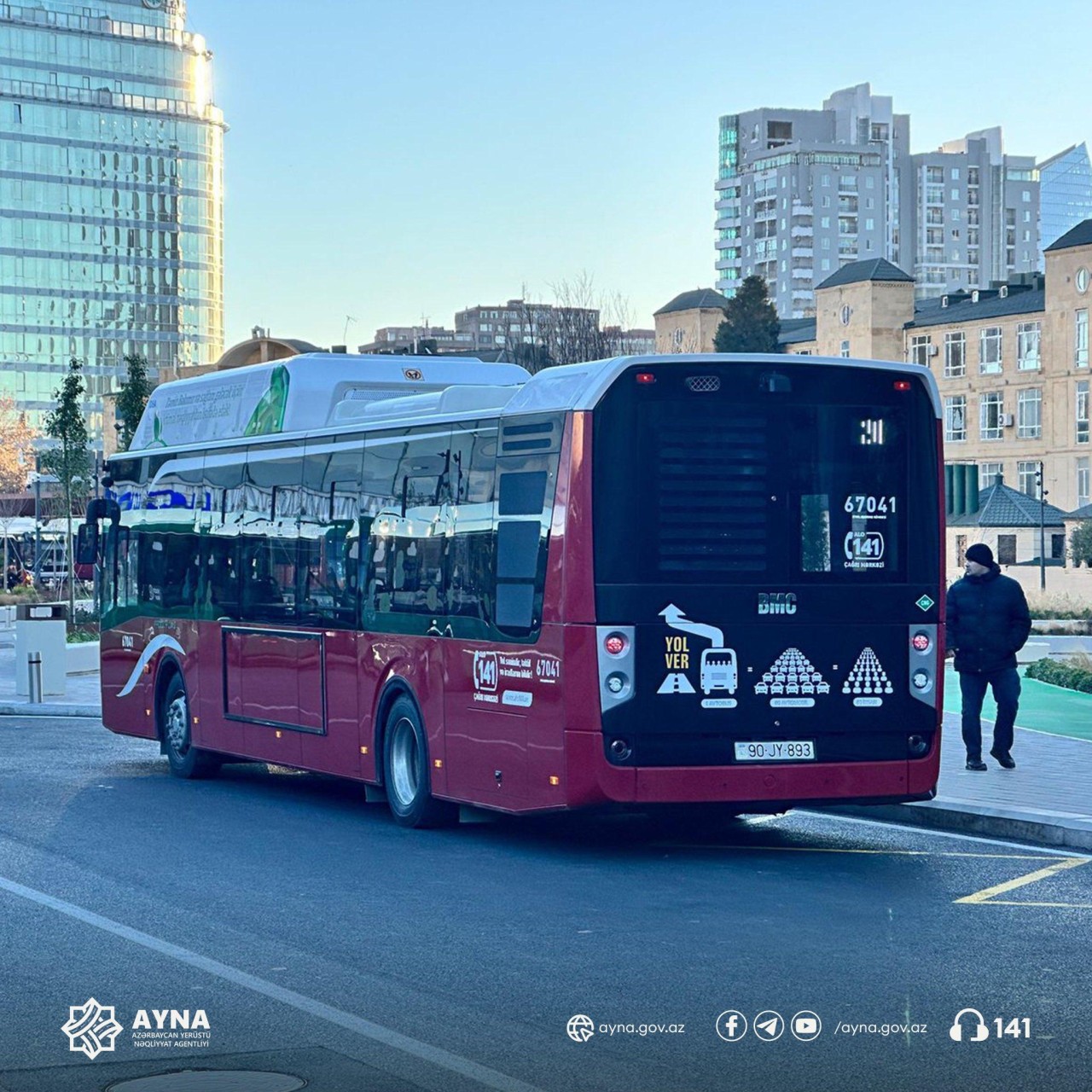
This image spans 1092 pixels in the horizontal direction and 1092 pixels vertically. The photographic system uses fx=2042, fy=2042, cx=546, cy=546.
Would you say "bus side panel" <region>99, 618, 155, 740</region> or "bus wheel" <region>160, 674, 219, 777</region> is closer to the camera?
"bus wheel" <region>160, 674, 219, 777</region>

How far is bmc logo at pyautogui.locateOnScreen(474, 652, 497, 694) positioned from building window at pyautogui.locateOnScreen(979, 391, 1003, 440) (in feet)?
299

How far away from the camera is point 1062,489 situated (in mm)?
95750

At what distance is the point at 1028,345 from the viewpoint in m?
99.4

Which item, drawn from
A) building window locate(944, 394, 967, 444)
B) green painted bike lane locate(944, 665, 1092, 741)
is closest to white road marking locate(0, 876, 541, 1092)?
green painted bike lane locate(944, 665, 1092, 741)

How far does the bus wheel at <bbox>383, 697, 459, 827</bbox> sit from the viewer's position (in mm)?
14383

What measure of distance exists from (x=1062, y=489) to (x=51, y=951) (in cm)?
9049

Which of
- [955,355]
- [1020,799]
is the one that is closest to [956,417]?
[955,355]

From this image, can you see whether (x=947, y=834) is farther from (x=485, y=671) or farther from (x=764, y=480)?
(x=485, y=671)

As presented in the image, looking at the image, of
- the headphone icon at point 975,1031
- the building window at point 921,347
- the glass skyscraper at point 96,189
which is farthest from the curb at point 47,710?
the glass skyscraper at point 96,189

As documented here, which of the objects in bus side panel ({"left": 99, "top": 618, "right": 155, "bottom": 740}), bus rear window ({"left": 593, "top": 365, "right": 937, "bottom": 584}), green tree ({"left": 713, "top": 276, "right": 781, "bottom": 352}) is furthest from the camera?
green tree ({"left": 713, "top": 276, "right": 781, "bottom": 352})

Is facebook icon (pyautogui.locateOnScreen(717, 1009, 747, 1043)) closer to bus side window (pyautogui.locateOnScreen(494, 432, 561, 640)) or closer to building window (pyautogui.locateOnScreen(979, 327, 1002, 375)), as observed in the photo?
bus side window (pyautogui.locateOnScreen(494, 432, 561, 640))

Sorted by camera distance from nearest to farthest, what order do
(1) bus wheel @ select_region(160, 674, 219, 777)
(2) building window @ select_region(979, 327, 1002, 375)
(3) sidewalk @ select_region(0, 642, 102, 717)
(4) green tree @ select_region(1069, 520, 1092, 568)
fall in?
1. (1) bus wheel @ select_region(160, 674, 219, 777)
2. (3) sidewalk @ select_region(0, 642, 102, 717)
3. (4) green tree @ select_region(1069, 520, 1092, 568)
4. (2) building window @ select_region(979, 327, 1002, 375)

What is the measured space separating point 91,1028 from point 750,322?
314 ft

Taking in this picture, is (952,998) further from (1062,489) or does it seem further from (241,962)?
(1062,489)
